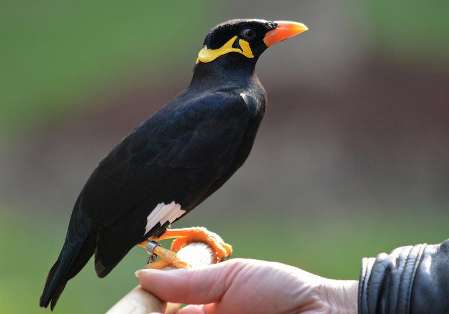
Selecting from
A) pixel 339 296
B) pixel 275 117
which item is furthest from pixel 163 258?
pixel 275 117

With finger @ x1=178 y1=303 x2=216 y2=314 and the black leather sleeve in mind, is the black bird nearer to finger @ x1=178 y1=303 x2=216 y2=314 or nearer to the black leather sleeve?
finger @ x1=178 y1=303 x2=216 y2=314

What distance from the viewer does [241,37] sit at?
2.24 metres

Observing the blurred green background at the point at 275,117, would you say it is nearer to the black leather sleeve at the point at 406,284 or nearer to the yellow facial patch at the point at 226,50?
the yellow facial patch at the point at 226,50

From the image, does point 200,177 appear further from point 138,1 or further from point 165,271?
point 138,1

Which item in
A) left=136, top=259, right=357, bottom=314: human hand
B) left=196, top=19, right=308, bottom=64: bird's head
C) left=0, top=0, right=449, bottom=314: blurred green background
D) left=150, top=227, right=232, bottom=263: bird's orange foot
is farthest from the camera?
left=0, top=0, right=449, bottom=314: blurred green background

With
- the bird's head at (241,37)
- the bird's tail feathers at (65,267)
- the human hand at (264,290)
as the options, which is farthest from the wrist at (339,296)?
the bird's head at (241,37)

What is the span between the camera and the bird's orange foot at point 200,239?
6.81 ft

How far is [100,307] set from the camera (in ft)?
13.0

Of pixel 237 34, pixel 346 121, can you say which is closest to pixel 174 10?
pixel 346 121

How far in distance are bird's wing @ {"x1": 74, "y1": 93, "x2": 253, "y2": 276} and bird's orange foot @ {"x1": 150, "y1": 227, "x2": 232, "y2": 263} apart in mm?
58

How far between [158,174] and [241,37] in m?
0.38

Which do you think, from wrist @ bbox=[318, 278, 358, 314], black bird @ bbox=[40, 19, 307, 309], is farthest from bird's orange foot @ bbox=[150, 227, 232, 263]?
wrist @ bbox=[318, 278, 358, 314]

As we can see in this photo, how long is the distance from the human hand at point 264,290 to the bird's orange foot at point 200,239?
20 cm

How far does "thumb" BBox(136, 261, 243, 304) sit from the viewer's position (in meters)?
1.74
